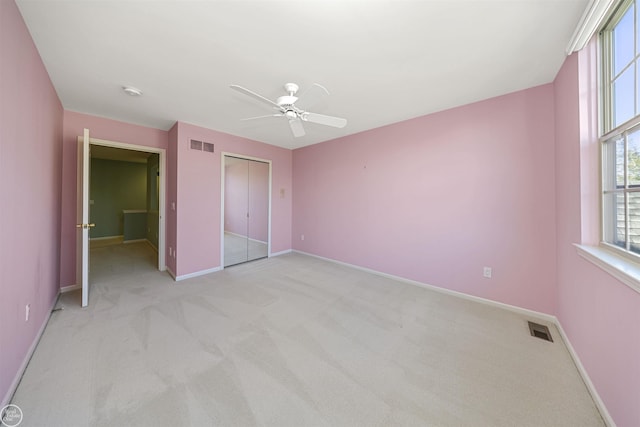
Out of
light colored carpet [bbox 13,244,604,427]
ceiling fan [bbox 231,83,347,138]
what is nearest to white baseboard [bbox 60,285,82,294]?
light colored carpet [bbox 13,244,604,427]

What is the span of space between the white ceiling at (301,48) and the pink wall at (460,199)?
426 millimetres

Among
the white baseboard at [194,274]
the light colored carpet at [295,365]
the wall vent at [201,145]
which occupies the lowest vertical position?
the light colored carpet at [295,365]

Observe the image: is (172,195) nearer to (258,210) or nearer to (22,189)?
(258,210)

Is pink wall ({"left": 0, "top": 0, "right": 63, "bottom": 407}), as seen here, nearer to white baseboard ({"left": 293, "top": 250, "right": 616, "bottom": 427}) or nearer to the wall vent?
the wall vent

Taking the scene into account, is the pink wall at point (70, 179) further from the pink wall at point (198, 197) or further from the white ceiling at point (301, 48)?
the pink wall at point (198, 197)

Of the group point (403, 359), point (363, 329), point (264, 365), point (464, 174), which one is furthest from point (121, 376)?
point (464, 174)

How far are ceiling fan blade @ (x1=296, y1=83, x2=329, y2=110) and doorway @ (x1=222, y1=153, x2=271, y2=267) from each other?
2356 mm

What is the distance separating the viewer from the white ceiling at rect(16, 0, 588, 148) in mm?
1421

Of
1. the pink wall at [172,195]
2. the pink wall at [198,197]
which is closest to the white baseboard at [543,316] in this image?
the pink wall at [198,197]

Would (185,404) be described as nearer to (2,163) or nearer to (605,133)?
(2,163)

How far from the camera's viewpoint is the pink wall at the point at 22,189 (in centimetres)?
131

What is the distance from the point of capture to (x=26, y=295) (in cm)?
169

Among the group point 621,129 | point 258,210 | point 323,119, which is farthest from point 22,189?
point 621,129

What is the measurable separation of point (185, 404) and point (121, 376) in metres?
0.61
